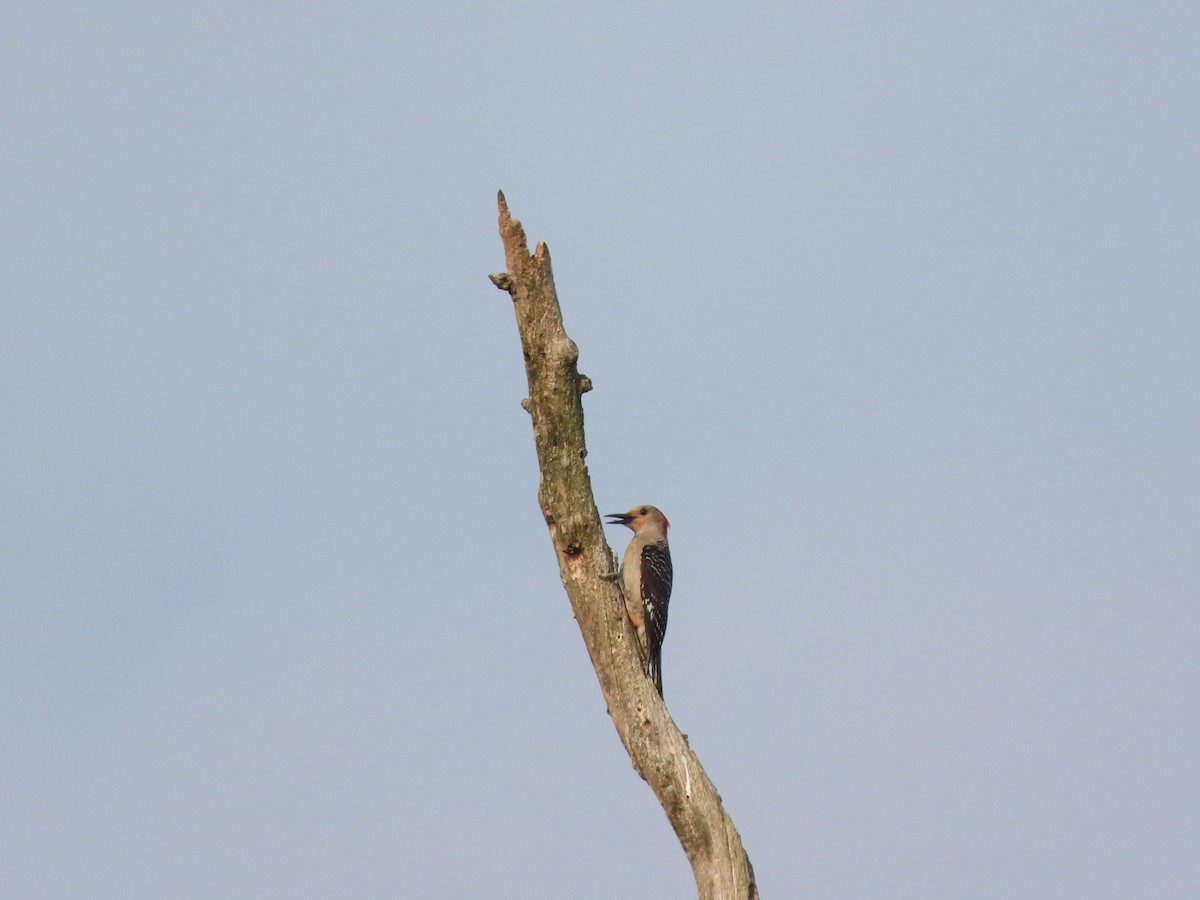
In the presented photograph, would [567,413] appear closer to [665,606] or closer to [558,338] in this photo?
[558,338]

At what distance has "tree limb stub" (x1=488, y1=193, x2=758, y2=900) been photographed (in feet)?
29.7

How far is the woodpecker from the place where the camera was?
33.6 ft

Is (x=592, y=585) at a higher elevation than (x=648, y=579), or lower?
lower

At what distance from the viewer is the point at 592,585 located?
9.46 metres

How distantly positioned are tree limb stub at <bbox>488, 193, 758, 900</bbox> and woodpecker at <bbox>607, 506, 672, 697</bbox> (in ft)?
1.11

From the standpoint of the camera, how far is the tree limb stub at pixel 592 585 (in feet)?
29.7

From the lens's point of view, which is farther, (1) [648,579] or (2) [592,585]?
(1) [648,579]

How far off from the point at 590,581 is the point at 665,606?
5.95ft

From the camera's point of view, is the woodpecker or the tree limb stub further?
the woodpecker

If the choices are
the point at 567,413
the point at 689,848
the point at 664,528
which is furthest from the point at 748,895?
the point at 664,528

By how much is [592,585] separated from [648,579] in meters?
1.81

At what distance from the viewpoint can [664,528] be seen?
13078mm

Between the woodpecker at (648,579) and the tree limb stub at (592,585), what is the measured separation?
34 cm

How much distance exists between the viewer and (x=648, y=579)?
11203 millimetres
